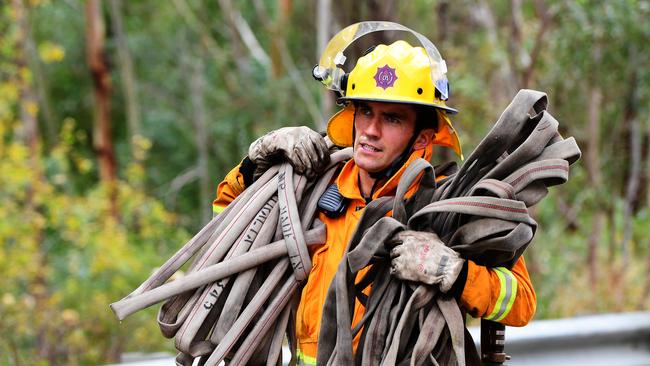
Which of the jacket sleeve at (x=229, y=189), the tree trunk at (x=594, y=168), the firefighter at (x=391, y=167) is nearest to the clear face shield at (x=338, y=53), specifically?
the firefighter at (x=391, y=167)

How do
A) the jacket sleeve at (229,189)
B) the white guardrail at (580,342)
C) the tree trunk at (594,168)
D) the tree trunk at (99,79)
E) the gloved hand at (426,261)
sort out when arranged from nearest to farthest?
the gloved hand at (426,261) < the jacket sleeve at (229,189) < the white guardrail at (580,342) < the tree trunk at (594,168) < the tree trunk at (99,79)

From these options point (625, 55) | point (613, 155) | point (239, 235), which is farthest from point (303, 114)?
point (239, 235)

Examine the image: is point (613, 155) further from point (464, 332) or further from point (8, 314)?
point (464, 332)

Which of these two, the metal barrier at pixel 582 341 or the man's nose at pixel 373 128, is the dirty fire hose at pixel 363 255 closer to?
the man's nose at pixel 373 128

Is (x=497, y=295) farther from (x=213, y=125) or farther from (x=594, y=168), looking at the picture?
(x=213, y=125)

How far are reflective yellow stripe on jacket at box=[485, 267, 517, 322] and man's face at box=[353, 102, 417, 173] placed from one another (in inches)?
20.4

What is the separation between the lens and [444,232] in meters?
2.78

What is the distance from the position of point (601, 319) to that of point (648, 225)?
719 cm

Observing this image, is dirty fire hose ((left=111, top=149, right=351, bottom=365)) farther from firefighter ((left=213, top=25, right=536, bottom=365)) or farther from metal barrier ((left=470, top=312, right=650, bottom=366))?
metal barrier ((left=470, top=312, right=650, bottom=366))

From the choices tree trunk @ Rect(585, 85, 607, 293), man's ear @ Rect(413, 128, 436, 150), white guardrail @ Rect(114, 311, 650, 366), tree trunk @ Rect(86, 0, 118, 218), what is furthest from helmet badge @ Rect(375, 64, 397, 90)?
tree trunk @ Rect(86, 0, 118, 218)

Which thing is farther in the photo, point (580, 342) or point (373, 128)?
point (580, 342)

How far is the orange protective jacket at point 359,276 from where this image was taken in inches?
103

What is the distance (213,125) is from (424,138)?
44.2ft

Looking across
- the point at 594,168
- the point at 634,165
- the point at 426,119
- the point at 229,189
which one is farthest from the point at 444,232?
the point at 594,168
